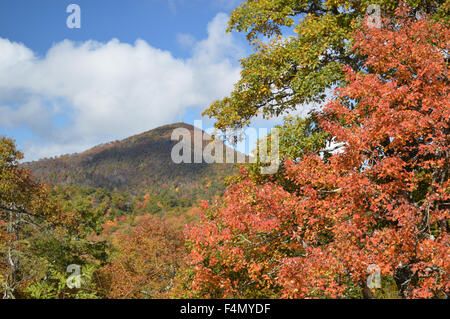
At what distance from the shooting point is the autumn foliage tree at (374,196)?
6.47 m

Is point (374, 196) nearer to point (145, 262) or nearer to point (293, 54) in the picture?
point (293, 54)

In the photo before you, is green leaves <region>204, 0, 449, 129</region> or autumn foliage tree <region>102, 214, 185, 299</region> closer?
green leaves <region>204, 0, 449, 129</region>

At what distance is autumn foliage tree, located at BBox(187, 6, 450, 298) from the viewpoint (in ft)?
21.2

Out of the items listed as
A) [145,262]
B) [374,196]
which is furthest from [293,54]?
[145,262]

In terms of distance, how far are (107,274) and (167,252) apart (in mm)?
4617

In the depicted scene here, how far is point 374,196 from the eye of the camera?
23.7ft

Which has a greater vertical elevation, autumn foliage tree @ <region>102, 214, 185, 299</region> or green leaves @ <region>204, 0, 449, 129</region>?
green leaves @ <region>204, 0, 449, 129</region>

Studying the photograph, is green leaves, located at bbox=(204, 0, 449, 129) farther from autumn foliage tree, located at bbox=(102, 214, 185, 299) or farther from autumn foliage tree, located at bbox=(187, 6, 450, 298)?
autumn foliage tree, located at bbox=(102, 214, 185, 299)

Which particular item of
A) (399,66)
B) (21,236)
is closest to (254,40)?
(399,66)

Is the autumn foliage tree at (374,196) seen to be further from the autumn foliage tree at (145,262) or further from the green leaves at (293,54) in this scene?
the autumn foliage tree at (145,262)

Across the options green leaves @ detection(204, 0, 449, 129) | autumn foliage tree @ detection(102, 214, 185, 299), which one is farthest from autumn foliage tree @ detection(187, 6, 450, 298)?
autumn foliage tree @ detection(102, 214, 185, 299)

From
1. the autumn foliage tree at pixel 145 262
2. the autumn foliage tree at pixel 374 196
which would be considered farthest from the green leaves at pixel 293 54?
the autumn foliage tree at pixel 145 262

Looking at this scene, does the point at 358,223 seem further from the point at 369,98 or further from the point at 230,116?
the point at 230,116
